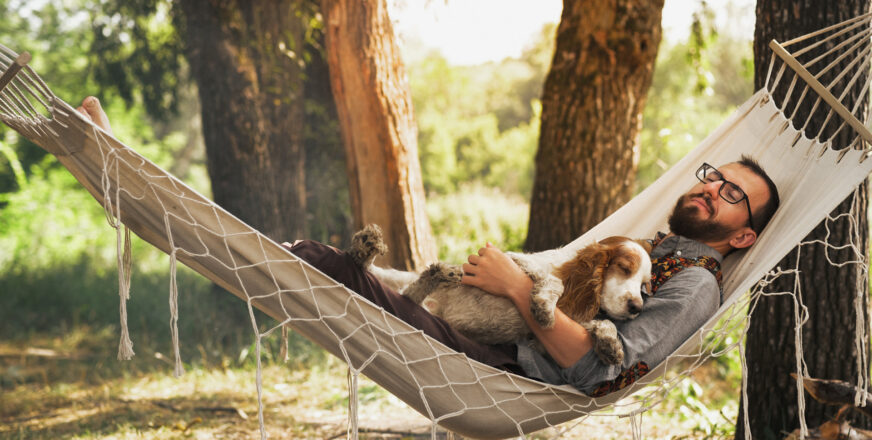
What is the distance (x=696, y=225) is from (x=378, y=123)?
1.71m

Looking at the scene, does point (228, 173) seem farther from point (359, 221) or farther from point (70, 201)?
point (70, 201)

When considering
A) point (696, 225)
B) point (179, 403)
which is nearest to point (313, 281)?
point (696, 225)

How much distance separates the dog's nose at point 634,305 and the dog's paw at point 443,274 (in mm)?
423

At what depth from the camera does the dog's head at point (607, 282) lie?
1.58m

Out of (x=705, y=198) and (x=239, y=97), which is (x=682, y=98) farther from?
(x=705, y=198)

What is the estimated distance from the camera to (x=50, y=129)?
5.06 feet

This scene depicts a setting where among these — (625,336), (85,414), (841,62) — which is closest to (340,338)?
(625,336)

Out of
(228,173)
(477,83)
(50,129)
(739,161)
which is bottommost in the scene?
(739,161)

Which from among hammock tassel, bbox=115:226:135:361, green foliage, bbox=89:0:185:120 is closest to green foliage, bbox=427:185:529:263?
green foliage, bbox=89:0:185:120

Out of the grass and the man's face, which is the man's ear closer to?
the man's face

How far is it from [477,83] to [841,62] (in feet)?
49.9

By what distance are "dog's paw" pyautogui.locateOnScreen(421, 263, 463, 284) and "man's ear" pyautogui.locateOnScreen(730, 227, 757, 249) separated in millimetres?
770

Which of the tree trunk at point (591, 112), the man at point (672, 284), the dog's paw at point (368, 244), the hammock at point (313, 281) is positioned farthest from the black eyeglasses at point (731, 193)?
the tree trunk at point (591, 112)

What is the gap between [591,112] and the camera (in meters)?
A: 3.21
